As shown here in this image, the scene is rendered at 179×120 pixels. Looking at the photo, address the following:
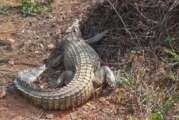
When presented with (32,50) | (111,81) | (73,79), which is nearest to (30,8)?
(32,50)

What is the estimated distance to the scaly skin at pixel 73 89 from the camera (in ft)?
15.0

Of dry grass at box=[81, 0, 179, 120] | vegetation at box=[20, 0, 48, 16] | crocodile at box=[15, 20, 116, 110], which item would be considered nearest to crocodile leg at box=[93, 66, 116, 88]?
crocodile at box=[15, 20, 116, 110]

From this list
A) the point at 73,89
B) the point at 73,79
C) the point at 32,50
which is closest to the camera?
the point at 73,89

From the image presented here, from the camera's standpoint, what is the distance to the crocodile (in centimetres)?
457

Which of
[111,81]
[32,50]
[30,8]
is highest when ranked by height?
[30,8]

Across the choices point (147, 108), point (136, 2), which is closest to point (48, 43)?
point (136, 2)

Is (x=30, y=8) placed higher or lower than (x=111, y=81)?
higher

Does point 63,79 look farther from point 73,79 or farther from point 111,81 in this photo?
point 111,81

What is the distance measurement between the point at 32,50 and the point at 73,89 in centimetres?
125

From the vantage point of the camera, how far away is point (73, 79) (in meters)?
4.86

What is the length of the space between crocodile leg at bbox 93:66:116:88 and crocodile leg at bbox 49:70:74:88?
30 centimetres

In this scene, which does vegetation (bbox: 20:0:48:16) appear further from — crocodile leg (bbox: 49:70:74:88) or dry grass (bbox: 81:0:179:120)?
crocodile leg (bbox: 49:70:74:88)

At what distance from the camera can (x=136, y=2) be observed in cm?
551

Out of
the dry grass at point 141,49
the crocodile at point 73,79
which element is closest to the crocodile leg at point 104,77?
the crocodile at point 73,79
